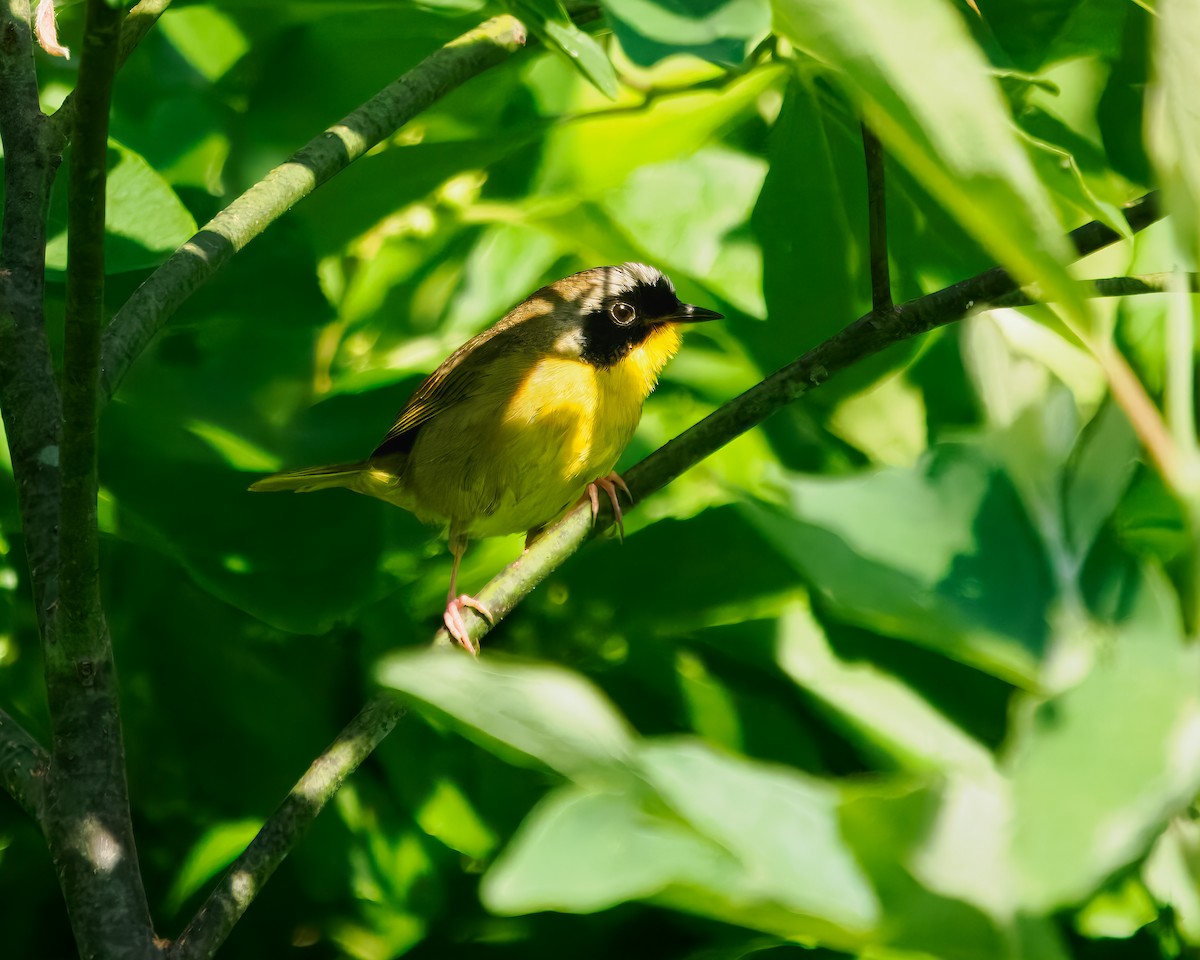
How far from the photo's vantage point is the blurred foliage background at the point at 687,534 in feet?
0.60

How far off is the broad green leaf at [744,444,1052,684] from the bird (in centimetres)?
111

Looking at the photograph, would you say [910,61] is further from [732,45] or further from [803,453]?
[803,453]

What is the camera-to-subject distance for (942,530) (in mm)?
241

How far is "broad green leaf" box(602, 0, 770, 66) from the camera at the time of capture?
0.26 metres

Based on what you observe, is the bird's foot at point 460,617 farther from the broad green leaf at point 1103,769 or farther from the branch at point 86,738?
the broad green leaf at point 1103,769

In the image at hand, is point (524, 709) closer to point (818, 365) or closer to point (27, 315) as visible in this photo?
point (818, 365)

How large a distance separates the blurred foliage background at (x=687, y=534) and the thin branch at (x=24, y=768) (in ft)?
0.17

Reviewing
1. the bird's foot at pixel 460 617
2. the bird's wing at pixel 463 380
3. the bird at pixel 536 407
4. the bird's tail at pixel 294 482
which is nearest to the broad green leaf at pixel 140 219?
the bird's tail at pixel 294 482

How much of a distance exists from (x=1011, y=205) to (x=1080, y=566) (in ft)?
0.27

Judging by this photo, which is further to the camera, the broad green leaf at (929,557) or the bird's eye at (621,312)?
the bird's eye at (621,312)

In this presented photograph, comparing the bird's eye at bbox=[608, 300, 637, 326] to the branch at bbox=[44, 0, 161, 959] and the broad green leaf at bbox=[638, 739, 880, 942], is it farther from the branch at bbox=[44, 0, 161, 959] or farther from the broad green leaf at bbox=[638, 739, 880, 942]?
the broad green leaf at bbox=[638, 739, 880, 942]

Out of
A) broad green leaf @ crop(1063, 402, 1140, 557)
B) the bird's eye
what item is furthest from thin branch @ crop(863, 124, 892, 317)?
the bird's eye

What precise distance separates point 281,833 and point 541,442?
1065mm

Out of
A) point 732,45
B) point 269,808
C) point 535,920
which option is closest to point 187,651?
point 269,808
